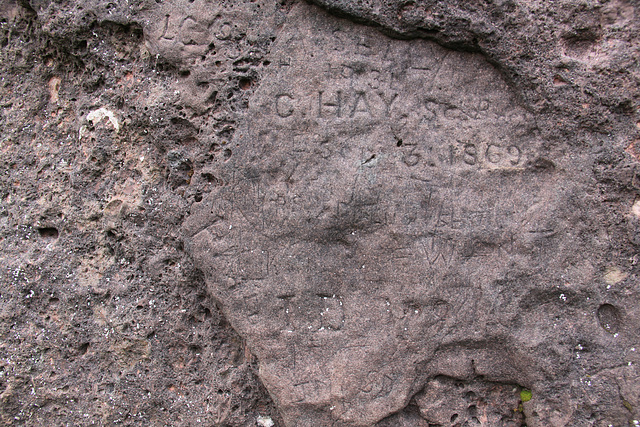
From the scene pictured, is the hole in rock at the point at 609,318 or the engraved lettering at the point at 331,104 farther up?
the engraved lettering at the point at 331,104

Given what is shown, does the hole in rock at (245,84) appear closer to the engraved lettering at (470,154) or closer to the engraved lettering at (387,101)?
the engraved lettering at (387,101)

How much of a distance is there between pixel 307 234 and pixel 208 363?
728mm

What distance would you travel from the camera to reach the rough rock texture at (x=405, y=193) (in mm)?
1834

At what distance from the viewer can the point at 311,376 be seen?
6.33 feet

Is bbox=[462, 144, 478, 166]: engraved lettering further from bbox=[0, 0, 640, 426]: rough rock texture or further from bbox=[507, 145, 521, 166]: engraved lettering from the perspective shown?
bbox=[507, 145, 521, 166]: engraved lettering

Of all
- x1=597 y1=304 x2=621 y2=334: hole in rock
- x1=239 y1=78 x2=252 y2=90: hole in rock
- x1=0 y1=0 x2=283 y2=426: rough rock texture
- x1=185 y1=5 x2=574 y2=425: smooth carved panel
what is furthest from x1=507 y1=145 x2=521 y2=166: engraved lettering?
x1=0 y1=0 x2=283 y2=426: rough rock texture

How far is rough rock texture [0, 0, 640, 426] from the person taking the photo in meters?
1.83

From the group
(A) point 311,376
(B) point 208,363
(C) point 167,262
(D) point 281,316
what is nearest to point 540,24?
(D) point 281,316

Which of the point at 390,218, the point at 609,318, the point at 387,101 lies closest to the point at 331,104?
the point at 387,101

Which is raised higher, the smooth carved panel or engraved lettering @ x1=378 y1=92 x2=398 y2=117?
engraved lettering @ x1=378 y1=92 x2=398 y2=117

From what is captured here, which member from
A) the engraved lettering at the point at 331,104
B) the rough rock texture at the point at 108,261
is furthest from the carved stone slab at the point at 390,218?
the rough rock texture at the point at 108,261

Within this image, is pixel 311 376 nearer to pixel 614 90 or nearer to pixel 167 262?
pixel 167 262

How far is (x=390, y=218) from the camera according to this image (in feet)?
6.21

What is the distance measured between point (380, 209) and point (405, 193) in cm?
12
